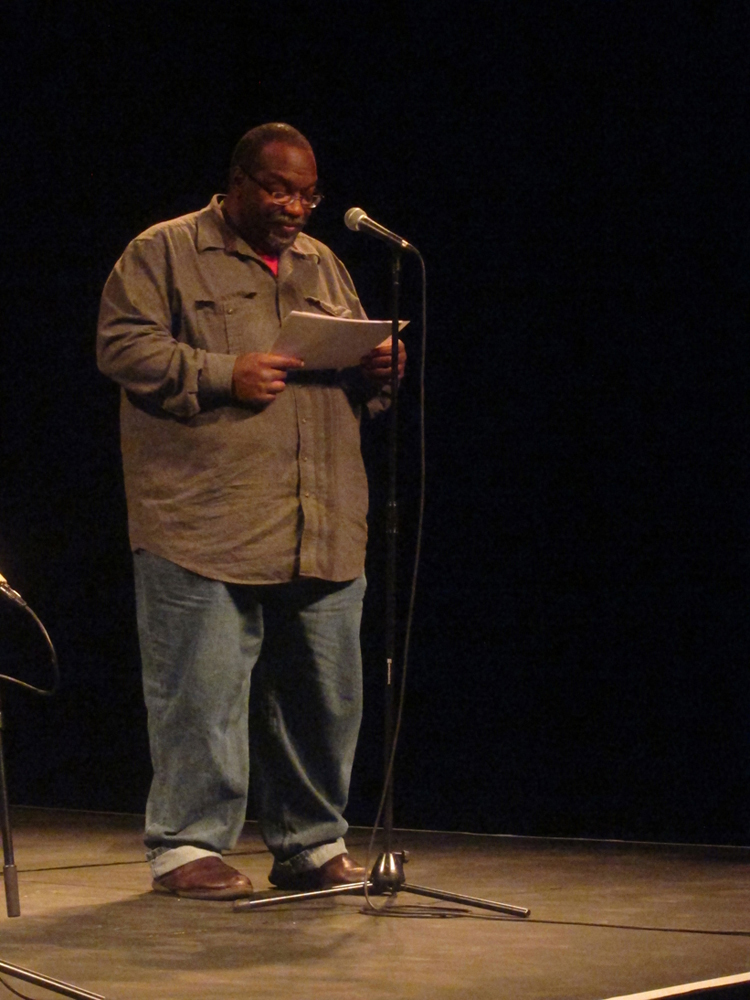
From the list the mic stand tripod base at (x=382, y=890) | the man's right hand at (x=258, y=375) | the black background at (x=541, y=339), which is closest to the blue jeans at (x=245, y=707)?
the mic stand tripod base at (x=382, y=890)

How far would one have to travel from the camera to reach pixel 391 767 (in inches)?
116

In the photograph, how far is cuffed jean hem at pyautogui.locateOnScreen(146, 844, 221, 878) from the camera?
122 inches

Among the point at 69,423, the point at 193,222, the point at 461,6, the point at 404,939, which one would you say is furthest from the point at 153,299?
the point at 69,423

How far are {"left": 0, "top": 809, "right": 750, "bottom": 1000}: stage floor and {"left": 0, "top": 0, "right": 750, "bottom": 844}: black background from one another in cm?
47

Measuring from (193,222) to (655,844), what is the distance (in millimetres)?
1831

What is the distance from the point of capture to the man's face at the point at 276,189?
3.12 meters

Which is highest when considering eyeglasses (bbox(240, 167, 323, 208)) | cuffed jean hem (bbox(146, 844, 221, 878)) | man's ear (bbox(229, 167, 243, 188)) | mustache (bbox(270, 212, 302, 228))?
man's ear (bbox(229, 167, 243, 188))

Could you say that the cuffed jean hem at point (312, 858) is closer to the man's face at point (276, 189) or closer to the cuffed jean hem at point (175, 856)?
the cuffed jean hem at point (175, 856)

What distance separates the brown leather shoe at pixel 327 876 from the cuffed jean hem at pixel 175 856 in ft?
0.60

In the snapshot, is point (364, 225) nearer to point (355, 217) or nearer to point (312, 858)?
point (355, 217)

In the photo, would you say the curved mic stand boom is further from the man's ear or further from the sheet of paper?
the man's ear

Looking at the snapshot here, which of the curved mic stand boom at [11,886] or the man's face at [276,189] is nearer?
the curved mic stand boom at [11,886]

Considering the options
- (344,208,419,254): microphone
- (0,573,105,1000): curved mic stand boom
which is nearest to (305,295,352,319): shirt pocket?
(344,208,419,254): microphone

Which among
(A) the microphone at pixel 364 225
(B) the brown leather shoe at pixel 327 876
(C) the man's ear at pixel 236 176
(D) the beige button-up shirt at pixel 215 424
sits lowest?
(B) the brown leather shoe at pixel 327 876
